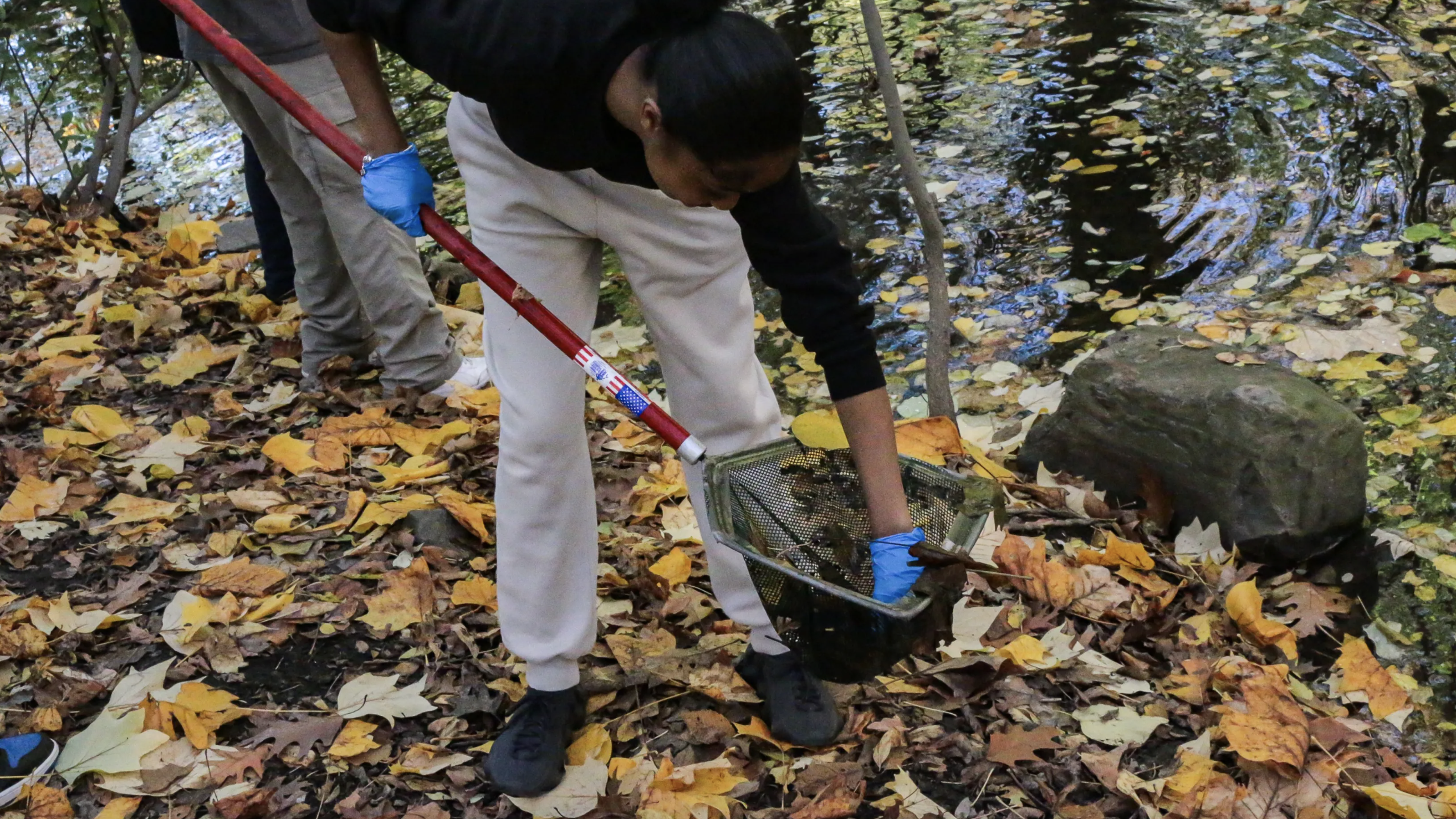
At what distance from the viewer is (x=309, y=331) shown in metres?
3.73

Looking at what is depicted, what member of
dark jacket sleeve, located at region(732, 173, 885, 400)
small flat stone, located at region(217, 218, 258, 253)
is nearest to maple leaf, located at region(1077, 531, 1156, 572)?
dark jacket sleeve, located at region(732, 173, 885, 400)

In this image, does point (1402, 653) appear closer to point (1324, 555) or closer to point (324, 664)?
point (1324, 555)

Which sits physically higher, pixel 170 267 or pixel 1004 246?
pixel 170 267

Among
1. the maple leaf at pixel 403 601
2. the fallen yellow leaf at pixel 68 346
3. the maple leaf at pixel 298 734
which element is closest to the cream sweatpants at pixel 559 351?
the maple leaf at pixel 298 734

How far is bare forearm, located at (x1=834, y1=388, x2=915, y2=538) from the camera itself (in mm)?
1885

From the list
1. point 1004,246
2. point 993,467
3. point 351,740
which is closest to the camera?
point 351,740

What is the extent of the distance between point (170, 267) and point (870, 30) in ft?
10.4

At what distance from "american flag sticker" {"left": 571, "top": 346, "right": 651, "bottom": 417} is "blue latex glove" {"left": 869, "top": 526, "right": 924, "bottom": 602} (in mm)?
440

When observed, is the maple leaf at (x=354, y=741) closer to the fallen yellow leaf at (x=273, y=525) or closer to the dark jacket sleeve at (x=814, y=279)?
the fallen yellow leaf at (x=273, y=525)

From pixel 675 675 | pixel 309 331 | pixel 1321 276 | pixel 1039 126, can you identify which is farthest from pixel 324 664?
pixel 1039 126

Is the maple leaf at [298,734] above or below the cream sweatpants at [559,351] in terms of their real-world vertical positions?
below

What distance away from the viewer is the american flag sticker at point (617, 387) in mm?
1938

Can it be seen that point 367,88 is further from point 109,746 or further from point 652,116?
point 109,746

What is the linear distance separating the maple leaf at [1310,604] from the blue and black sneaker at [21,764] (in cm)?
240
